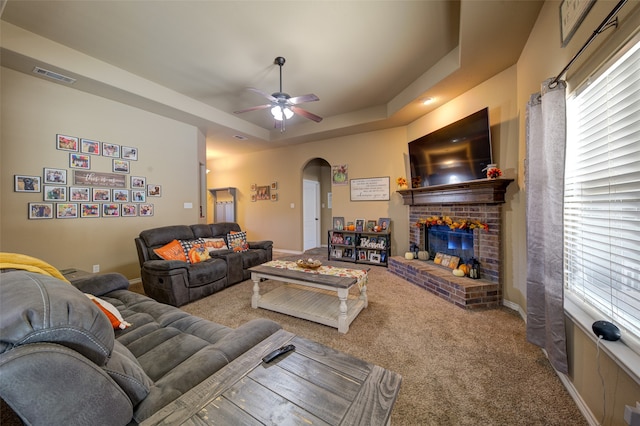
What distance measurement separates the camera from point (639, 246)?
107 cm

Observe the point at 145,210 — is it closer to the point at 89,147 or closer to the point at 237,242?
the point at 89,147

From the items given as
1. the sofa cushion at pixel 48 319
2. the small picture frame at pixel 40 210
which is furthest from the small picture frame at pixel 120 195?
the sofa cushion at pixel 48 319

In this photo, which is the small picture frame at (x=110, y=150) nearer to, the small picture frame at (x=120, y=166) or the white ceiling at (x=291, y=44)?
the small picture frame at (x=120, y=166)

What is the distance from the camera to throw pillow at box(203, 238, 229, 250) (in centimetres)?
368

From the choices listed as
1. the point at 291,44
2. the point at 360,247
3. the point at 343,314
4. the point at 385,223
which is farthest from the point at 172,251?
the point at 385,223

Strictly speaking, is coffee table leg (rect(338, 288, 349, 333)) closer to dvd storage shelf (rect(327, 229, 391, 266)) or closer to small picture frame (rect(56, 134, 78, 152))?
dvd storage shelf (rect(327, 229, 391, 266))

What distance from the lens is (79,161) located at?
3221 mm

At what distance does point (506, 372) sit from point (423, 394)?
69cm

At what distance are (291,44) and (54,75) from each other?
2870 mm

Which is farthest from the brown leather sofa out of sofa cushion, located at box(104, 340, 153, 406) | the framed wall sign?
the framed wall sign

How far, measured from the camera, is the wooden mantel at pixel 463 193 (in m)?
2.74

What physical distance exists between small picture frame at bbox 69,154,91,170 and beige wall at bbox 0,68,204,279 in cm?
5

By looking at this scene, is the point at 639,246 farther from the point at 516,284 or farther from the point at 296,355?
the point at 516,284

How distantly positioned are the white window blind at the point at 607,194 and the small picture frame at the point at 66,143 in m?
5.15
